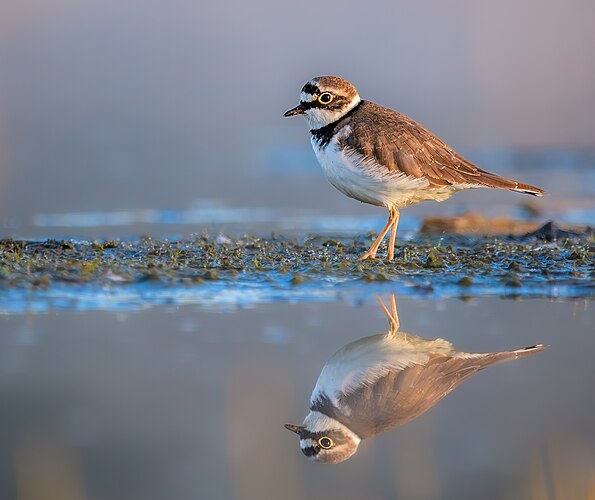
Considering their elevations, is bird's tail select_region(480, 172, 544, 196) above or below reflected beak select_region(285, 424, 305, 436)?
above

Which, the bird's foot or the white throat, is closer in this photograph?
the bird's foot

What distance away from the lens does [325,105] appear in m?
8.34

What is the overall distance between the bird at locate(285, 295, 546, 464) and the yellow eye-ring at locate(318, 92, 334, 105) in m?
2.92

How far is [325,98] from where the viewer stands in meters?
8.37

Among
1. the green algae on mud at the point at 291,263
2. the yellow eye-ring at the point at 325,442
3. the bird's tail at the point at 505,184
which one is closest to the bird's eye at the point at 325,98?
the green algae on mud at the point at 291,263

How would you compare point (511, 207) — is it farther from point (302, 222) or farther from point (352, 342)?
point (352, 342)

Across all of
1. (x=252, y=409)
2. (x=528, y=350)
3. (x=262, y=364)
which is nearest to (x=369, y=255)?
(x=528, y=350)

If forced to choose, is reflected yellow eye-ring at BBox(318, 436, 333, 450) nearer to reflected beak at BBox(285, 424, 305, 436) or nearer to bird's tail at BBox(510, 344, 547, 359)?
reflected beak at BBox(285, 424, 305, 436)

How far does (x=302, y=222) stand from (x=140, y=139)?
786 centimetres

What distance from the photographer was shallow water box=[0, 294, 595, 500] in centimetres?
387

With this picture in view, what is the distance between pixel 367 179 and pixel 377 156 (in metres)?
0.20

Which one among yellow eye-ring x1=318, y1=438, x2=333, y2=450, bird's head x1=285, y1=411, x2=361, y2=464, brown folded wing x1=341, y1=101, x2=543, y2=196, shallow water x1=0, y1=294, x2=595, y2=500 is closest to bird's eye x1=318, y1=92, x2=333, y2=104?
brown folded wing x1=341, y1=101, x2=543, y2=196

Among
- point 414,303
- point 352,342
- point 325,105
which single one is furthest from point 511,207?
point 352,342

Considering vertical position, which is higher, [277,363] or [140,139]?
[140,139]
